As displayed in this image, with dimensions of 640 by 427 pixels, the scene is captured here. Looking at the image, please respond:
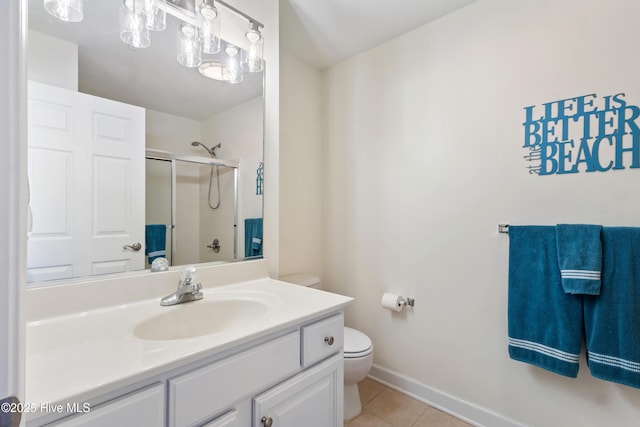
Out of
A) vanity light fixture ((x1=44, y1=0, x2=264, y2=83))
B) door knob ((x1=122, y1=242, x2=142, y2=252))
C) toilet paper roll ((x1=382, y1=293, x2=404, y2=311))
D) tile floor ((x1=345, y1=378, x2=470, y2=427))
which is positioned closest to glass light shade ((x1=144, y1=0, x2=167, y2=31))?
vanity light fixture ((x1=44, y1=0, x2=264, y2=83))

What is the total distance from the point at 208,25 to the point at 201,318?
51.4 inches

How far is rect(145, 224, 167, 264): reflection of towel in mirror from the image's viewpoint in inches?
46.4

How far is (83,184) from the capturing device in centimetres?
102

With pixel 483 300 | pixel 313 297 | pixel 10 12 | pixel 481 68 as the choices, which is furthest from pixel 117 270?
pixel 481 68

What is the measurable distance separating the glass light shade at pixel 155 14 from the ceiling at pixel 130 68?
0.04 m

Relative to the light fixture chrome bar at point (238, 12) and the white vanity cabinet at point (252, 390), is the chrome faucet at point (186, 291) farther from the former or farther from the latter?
the light fixture chrome bar at point (238, 12)

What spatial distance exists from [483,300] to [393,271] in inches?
21.4

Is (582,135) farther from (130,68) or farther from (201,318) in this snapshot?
(130,68)

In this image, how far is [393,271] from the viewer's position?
190cm

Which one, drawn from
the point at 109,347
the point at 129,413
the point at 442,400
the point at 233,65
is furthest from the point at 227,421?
the point at 233,65

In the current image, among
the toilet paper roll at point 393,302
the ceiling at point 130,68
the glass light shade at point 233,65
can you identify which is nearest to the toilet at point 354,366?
the toilet paper roll at point 393,302

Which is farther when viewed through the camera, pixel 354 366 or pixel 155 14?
pixel 354 366

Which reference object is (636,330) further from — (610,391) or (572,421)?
(572,421)

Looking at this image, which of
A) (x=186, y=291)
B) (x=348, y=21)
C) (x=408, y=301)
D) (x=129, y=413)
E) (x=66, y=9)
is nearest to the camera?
(x=129, y=413)
